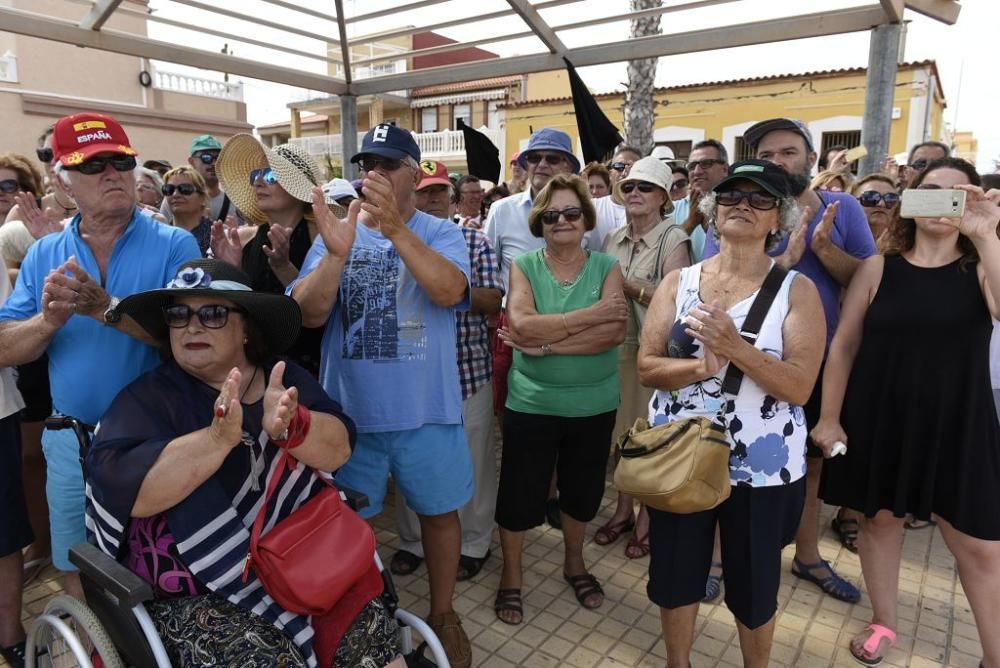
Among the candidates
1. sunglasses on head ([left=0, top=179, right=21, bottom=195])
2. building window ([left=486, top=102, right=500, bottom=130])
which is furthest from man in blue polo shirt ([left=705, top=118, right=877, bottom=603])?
building window ([left=486, top=102, right=500, bottom=130])

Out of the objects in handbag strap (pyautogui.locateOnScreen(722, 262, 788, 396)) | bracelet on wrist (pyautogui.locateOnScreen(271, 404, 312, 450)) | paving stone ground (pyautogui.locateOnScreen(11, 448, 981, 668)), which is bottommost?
paving stone ground (pyautogui.locateOnScreen(11, 448, 981, 668))

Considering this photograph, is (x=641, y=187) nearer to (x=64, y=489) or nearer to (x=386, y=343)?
(x=386, y=343)

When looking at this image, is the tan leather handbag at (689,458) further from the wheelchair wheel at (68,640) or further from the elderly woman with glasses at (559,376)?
the wheelchair wheel at (68,640)

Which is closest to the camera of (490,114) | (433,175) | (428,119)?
(433,175)

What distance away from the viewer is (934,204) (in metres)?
2.30

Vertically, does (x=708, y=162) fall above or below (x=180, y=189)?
above

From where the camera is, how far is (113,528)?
1843 mm

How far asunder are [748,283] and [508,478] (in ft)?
4.76

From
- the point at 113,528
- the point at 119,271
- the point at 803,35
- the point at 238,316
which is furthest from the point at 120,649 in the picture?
the point at 803,35

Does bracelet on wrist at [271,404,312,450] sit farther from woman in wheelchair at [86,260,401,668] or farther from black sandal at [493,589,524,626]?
black sandal at [493,589,524,626]

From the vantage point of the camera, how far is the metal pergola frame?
3850mm

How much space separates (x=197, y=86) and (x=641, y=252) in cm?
1754

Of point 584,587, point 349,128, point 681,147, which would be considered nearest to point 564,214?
point 584,587

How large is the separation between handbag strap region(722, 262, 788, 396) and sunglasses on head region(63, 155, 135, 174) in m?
2.38
